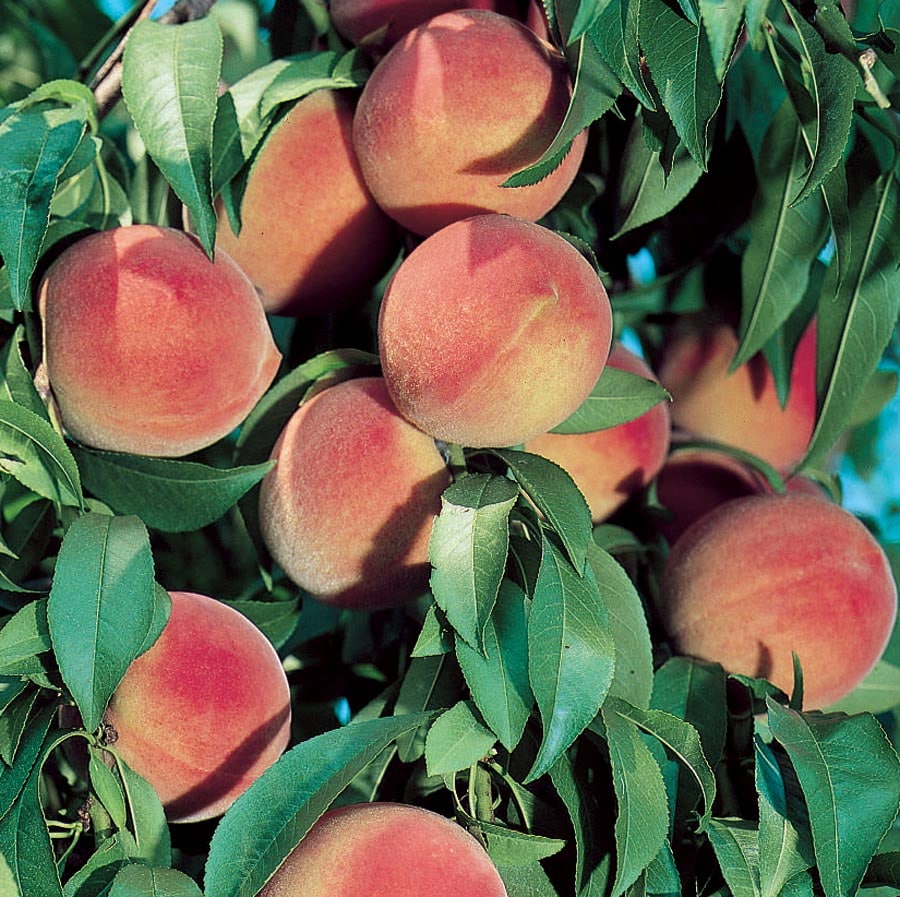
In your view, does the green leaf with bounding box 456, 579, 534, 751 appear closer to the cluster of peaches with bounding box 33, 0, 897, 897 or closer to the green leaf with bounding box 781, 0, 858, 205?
the cluster of peaches with bounding box 33, 0, 897, 897

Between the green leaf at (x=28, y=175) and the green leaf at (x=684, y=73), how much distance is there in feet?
1.15

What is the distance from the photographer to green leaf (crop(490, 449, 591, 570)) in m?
0.68

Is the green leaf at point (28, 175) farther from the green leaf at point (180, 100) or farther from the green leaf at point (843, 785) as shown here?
the green leaf at point (843, 785)

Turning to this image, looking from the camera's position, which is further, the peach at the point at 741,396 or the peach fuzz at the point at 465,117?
the peach at the point at 741,396

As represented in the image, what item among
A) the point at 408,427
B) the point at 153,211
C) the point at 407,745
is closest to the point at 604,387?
the point at 408,427

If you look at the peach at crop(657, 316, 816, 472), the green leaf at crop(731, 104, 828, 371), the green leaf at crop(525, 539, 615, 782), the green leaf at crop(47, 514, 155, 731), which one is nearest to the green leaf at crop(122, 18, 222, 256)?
Result: the green leaf at crop(47, 514, 155, 731)

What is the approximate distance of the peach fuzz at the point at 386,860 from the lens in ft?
Answer: 1.99

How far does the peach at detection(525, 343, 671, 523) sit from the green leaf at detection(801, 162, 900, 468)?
12 centimetres

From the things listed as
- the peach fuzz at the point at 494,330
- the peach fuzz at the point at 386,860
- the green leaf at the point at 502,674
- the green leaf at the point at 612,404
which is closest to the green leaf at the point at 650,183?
the green leaf at the point at 612,404

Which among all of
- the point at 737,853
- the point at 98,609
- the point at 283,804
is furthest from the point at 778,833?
the point at 98,609

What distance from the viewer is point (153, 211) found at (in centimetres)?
95

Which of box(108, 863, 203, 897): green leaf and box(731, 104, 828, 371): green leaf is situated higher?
box(731, 104, 828, 371): green leaf

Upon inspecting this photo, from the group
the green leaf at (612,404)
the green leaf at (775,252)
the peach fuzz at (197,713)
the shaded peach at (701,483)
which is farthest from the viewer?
the shaded peach at (701,483)

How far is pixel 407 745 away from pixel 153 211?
47cm
